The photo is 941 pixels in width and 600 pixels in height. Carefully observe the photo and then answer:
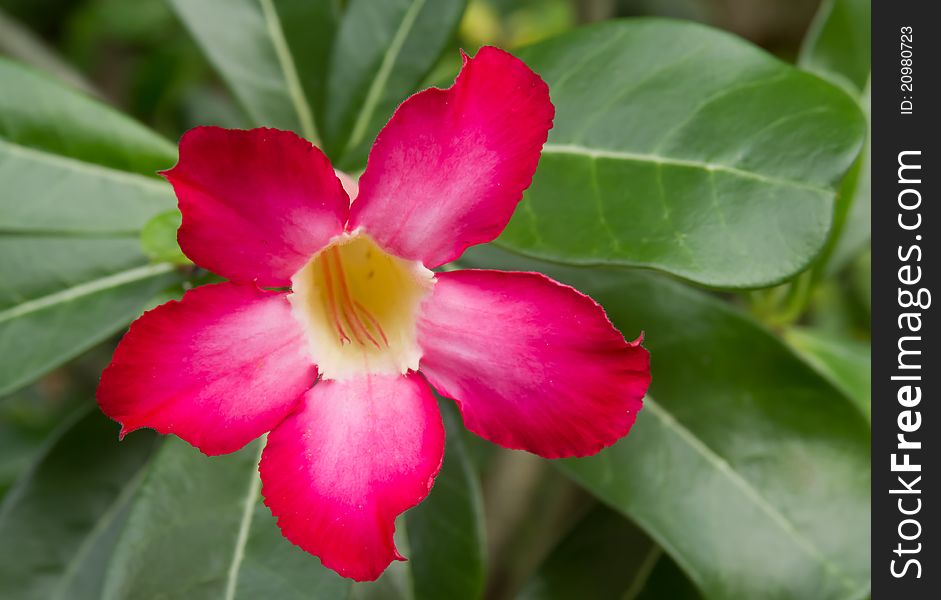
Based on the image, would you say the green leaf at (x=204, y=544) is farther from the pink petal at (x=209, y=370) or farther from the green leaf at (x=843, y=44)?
the green leaf at (x=843, y=44)

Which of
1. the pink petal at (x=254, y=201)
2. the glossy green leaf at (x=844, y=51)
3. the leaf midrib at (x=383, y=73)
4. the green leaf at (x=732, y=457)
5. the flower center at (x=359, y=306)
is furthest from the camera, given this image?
the glossy green leaf at (x=844, y=51)

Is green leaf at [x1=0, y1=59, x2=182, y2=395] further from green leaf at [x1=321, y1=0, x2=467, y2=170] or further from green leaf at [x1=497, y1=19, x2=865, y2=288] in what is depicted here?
green leaf at [x1=497, y1=19, x2=865, y2=288]

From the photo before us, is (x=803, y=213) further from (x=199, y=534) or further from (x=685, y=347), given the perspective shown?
(x=199, y=534)

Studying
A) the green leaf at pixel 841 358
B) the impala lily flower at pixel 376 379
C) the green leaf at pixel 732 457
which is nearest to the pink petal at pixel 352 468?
the impala lily flower at pixel 376 379

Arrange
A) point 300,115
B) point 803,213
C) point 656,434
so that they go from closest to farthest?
1. point 803,213
2. point 656,434
3. point 300,115

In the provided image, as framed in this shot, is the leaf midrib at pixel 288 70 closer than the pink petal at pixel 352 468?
No

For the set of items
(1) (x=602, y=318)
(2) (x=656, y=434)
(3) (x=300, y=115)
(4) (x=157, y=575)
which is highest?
(1) (x=602, y=318)
